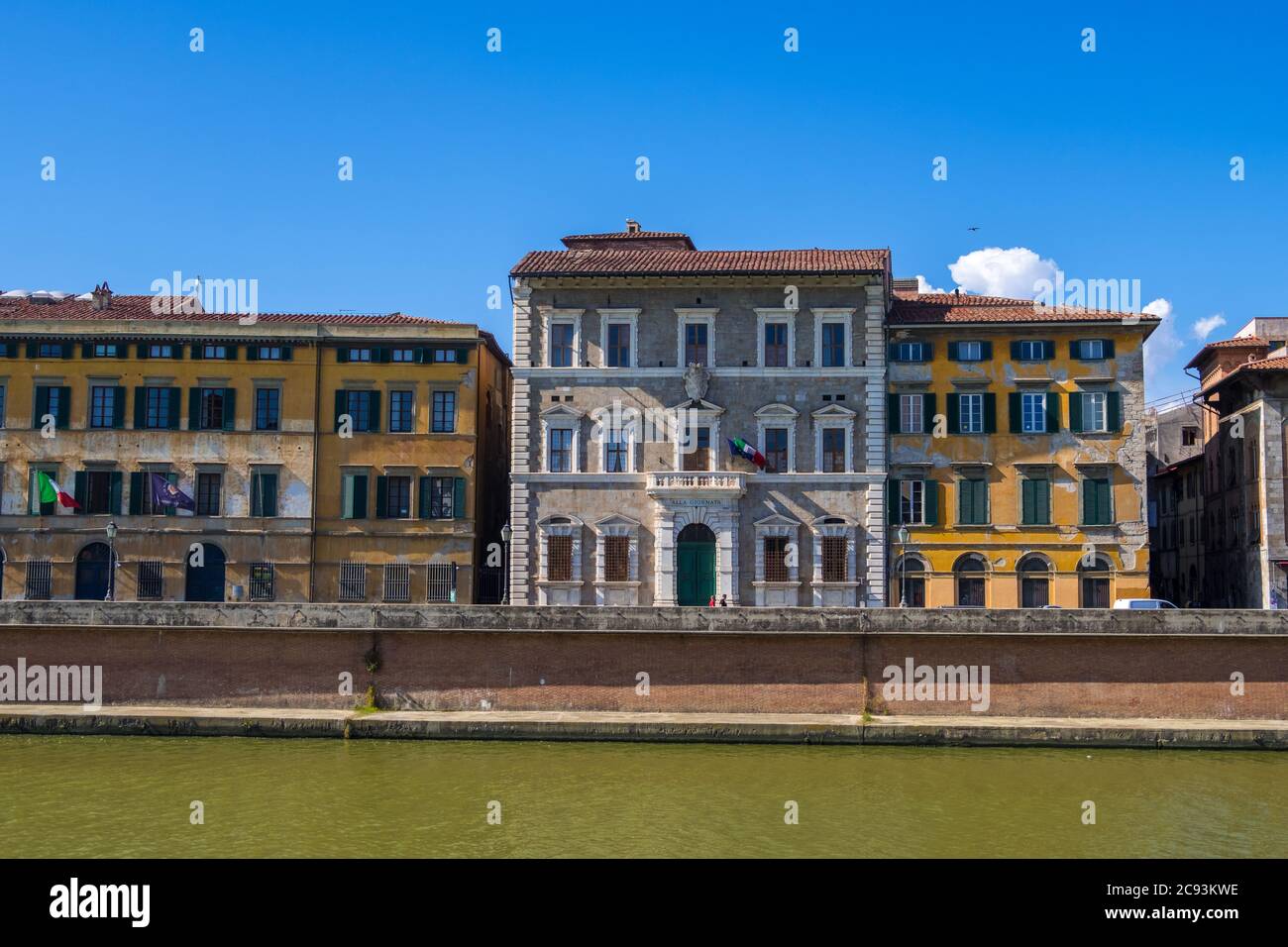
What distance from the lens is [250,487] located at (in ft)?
137

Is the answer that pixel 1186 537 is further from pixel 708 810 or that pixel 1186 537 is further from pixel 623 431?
pixel 708 810

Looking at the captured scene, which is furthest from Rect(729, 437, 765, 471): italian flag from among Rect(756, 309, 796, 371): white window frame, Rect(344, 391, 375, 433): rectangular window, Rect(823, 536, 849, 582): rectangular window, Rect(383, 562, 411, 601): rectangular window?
Rect(344, 391, 375, 433): rectangular window

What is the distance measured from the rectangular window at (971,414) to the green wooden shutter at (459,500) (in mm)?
15421

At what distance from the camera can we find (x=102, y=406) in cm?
4234

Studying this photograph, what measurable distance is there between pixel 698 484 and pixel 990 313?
34.3 ft

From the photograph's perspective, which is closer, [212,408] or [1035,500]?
[1035,500]

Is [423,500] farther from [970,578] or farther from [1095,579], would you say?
[1095,579]

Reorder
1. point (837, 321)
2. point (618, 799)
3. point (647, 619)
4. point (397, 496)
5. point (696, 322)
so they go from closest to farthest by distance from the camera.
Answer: point (618, 799)
point (647, 619)
point (837, 321)
point (696, 322)
point (397, 496)

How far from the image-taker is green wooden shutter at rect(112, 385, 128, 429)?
4222cm

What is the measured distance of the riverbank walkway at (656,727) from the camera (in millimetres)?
29875

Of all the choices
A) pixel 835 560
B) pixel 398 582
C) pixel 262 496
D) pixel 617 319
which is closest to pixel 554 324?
pixel 617 319

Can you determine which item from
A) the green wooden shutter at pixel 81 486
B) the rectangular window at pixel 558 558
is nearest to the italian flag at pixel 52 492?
the green wooden shutter at pixel 81 486
